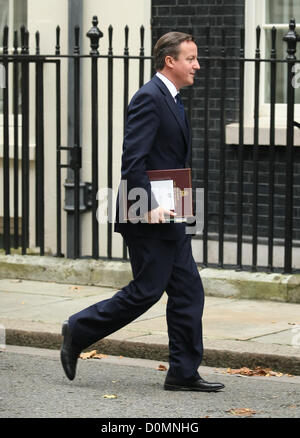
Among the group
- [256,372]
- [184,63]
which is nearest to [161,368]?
[256,372]

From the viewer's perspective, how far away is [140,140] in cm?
626

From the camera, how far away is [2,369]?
23.6ft

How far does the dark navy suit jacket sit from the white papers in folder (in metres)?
0.06

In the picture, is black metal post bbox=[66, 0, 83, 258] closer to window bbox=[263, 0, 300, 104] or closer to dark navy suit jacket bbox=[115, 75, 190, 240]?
window bbox=[263, 0, 300, 104]

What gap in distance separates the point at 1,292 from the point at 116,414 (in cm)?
371

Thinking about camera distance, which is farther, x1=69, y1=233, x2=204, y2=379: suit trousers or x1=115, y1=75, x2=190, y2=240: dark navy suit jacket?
x1=69, y1=233, x2=204, y2=379: suit trousers

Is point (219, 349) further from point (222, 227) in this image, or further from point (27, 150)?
point (27, 150)

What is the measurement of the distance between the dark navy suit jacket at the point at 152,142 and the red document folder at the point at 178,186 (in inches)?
2.4

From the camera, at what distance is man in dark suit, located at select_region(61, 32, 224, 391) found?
630cm

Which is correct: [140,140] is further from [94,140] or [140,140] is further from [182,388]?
[94,140]

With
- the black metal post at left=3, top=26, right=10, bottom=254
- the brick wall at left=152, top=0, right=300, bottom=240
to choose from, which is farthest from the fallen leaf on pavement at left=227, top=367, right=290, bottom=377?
the black metal post at left=3, top=26, right=10, bottom=254

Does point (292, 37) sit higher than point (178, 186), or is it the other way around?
point (292, 37)

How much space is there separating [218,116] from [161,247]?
3.87 meters

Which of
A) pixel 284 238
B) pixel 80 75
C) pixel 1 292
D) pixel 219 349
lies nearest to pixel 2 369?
pixel 219 349
